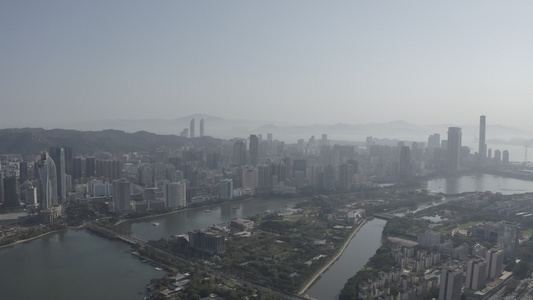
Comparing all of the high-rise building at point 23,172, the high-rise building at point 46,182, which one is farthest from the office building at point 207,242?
the high-rise building at point 23,172

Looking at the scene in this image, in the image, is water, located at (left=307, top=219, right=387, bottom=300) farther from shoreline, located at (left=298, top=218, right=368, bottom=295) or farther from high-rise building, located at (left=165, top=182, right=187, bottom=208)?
high-rise building, located at (left=165, top=182, right=187, bottom=208)

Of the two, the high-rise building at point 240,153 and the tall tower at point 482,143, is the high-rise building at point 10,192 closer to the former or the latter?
the high-rise building at point 240,153

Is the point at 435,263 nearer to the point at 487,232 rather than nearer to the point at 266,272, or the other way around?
the point at 487,232

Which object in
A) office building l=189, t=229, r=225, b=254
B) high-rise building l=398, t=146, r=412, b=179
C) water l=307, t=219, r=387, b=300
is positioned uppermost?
high-rise building l=398, t=146, r=412, b=179

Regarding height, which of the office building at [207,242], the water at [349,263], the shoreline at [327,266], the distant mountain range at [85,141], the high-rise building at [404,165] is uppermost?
the distant mountain range at [85,141]

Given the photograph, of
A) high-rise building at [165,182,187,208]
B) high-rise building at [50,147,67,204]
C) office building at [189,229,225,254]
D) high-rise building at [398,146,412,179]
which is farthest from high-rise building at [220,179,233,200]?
high-rise building at [398,146,412,179]
